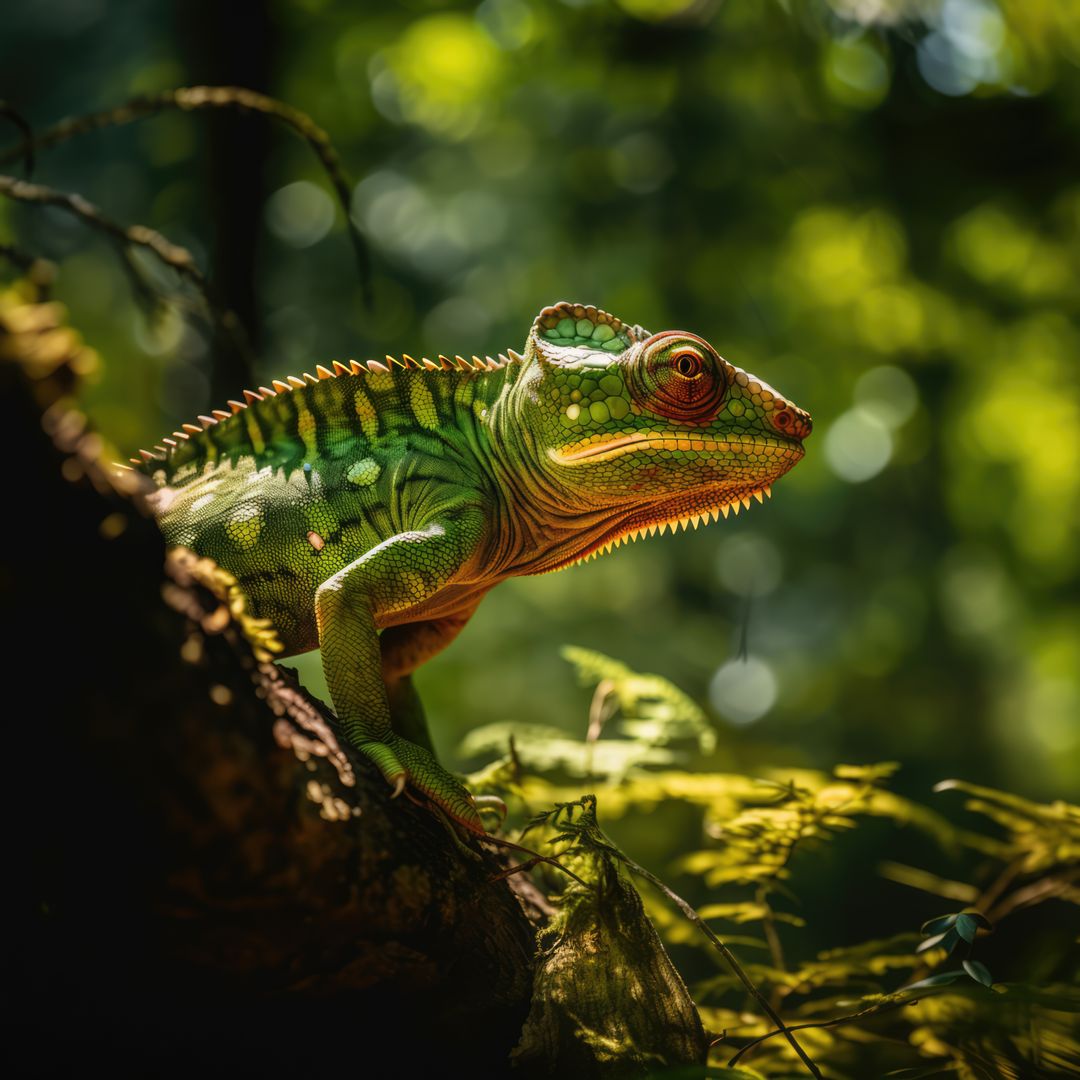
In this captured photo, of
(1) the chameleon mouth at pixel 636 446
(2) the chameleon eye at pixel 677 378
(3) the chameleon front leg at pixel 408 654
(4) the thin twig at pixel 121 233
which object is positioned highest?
(4) the thin twig at pixel 121 233

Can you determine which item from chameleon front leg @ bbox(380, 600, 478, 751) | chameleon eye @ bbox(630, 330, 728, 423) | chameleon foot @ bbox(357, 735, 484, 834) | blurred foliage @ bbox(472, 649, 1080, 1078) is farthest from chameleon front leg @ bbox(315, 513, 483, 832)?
chameleon eye @ bbox(630, 330, 728, 423)

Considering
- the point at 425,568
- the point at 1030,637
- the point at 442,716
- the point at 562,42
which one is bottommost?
the point at 1030,637

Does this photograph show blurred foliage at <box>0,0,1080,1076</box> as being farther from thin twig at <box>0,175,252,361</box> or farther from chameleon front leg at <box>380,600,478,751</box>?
chameleon front leg at <box>380,600,478,751</box>

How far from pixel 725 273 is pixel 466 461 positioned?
8.17m

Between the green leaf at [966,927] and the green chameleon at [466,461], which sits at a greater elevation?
the green chameleon at [466,461]

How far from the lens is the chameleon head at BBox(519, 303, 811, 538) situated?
3457 mm

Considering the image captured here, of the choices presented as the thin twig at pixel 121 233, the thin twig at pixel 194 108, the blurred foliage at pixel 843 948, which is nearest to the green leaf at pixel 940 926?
the blurred foliage at pixel 843 948

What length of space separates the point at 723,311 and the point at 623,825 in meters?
5.98

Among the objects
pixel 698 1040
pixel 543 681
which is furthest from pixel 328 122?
pixel 698 1040

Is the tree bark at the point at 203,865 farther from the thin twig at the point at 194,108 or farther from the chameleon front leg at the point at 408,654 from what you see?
the thin twig at the point at 194,108

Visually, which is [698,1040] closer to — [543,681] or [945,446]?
[543,681]

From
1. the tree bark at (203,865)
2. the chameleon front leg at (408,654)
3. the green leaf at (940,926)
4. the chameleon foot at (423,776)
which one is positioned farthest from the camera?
the chameleon front leg at (408,654)

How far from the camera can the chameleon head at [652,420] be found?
11.3 ft

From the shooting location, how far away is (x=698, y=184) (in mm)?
10672
